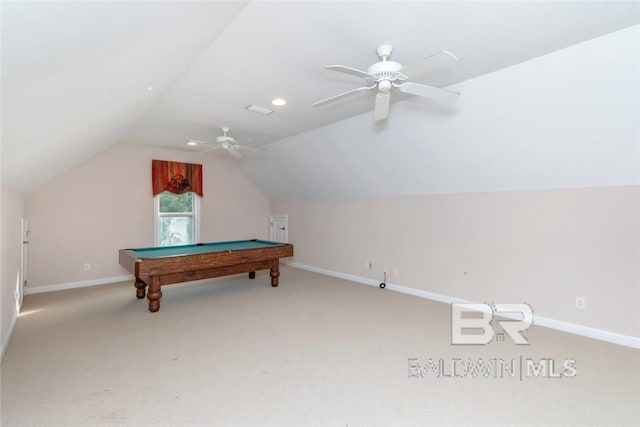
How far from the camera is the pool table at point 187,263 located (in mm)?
3699

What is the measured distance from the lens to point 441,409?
201 cm

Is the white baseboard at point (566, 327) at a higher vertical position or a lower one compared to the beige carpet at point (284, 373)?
higher

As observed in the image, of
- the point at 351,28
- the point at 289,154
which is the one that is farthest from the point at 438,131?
the point at 289,154

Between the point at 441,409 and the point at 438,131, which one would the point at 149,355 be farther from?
the point at 438,131

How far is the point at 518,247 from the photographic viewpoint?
3668 millimetres

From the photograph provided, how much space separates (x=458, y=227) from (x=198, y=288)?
416 centimetres

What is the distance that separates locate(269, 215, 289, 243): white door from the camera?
7.22 meters

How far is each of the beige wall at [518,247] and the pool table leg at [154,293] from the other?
3252 mm

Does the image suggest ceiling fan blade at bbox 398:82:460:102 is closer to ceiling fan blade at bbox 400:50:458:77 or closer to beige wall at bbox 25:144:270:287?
ceiling fan blade at bbox 400:50:458:77

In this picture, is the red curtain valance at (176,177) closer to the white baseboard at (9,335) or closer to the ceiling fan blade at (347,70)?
the white baseboard at (9,335)

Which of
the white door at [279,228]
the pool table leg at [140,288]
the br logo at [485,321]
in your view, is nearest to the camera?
the br logo at [485,321]

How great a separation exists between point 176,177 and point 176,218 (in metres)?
0.84

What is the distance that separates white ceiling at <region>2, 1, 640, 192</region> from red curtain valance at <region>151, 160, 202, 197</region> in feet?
8.25

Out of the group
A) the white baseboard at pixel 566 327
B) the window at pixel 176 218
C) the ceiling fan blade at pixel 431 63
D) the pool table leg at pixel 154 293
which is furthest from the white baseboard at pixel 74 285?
the ceiling fan blade at pixel 431 63
